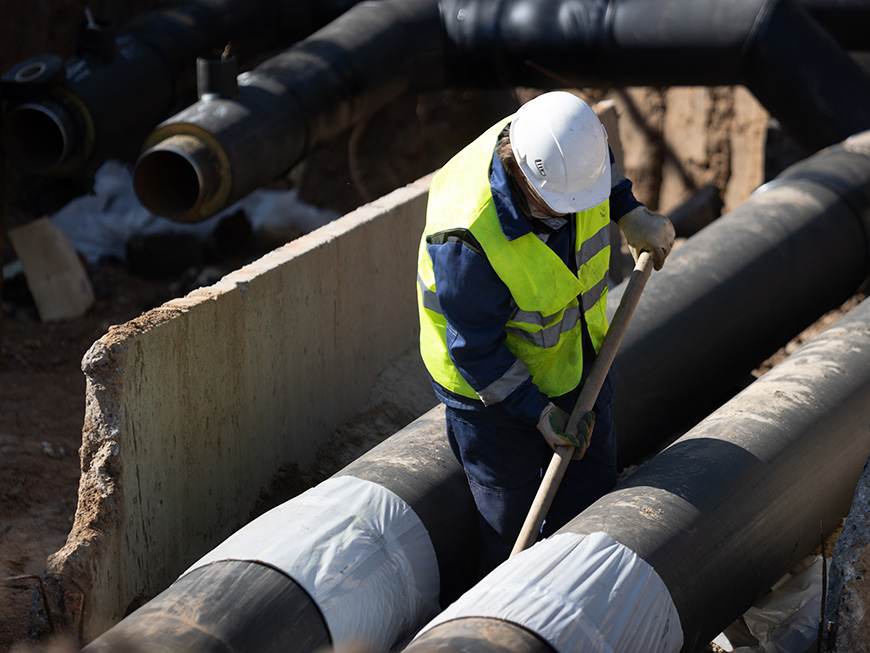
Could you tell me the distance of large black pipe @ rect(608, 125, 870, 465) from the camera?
Answer: 4383mm

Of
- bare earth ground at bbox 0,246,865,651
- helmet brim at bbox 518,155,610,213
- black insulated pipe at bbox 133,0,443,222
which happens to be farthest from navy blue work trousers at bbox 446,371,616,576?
black insulated pipe at bbox 133,0,443,222

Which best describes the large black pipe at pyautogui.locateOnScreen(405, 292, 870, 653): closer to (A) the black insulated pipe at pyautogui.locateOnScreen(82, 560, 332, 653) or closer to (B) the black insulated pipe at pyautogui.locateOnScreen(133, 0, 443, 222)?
(A) the black insulated pipe at pyautogui.locateOnScreen(82, 560, 332, 653)

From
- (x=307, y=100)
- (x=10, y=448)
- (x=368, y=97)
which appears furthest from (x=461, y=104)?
(x=10, y=448)

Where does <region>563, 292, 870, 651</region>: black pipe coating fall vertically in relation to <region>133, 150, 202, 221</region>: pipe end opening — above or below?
below

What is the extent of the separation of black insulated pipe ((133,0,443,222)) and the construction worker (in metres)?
2.68

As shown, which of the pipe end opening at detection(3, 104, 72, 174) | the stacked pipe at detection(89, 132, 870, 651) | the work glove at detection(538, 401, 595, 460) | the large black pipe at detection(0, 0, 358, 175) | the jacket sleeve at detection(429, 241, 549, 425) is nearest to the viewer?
the stacked pipe at detection(89, 132, 870, 651)

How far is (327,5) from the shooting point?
7.42 meters

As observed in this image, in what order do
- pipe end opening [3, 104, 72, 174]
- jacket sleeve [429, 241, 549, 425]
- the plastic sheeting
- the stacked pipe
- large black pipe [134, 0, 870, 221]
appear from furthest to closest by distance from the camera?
1. the plastic sheeting
2. pipe end opening [3, 104, 72, 174]
3. large black pipe [134, 0, 870, 221]
4. jacket sleeve [429, 241, 549, 425]
5. the stacked pipe

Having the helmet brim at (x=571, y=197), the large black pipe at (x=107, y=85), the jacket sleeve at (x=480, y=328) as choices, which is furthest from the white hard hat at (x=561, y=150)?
the large black pipe at (x=107, y=85)

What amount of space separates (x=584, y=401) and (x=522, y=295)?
1.43 feet

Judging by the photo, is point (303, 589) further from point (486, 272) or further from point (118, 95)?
point (118, 95)

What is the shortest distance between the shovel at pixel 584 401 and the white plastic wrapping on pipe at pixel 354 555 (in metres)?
0.37

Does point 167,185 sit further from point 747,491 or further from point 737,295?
point 747,491

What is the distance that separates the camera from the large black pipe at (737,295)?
173 inches
